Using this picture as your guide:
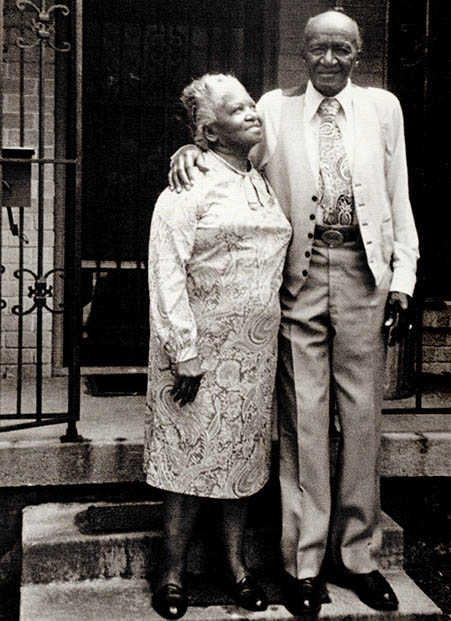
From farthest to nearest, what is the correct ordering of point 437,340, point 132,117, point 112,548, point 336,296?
1. point 437,340
2. point 132,117
3. point 112,548
4. point 336,296

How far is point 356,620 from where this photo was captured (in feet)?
12.0

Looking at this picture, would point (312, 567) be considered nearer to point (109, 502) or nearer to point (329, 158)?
point (109, 502)

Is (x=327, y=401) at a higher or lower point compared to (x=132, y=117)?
lower

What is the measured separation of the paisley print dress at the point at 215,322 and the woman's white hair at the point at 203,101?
12 centimetres

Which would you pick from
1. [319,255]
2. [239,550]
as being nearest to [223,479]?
[239,550]

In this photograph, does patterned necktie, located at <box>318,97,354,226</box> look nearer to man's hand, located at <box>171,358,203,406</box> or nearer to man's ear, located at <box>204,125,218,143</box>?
man's ear, located at <box>204,125,218,143</box>

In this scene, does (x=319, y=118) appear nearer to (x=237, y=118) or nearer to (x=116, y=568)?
(x=237, y=118)

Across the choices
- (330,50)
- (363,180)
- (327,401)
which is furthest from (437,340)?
(330,50)

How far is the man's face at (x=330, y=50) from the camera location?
3.47 m

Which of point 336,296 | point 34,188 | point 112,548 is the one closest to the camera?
point 336,296

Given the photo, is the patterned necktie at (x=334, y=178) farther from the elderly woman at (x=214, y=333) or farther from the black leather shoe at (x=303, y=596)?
the black leather shoe at (x=303, y=596)

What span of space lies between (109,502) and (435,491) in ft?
5.25

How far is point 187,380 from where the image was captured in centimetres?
346

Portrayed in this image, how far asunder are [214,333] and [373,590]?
1.19 meters
